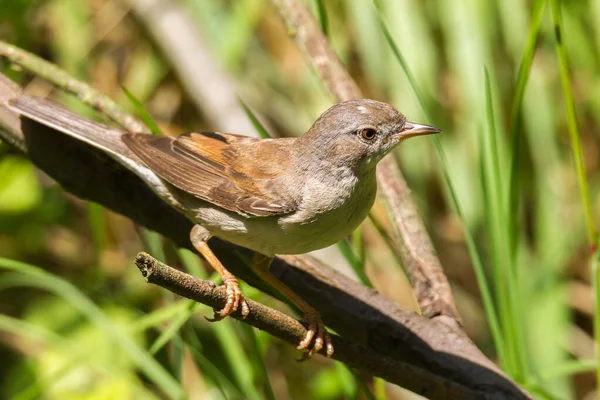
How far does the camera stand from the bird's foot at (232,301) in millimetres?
2379

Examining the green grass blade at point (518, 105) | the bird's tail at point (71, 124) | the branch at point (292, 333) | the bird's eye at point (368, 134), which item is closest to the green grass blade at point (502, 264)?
the green grass blade at point (518, 105)

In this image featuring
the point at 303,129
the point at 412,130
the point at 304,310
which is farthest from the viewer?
the point at 303,129

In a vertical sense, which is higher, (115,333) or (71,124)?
(71,124)

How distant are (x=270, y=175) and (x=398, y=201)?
0.52 metres

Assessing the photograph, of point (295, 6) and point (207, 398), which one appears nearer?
point (295, 6)

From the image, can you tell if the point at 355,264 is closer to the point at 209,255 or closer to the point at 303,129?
the point at 209,255

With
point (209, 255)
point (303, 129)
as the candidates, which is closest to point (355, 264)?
point (209, 255)

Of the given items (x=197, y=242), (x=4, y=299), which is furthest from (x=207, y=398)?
(x=197, y=242)

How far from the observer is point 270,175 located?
3.21m

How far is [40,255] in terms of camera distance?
5281mm

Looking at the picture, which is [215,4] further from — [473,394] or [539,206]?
[473,394]

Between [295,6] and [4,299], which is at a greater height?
[295,6]

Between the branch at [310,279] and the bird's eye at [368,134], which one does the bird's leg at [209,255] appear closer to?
the branch at [310,279]

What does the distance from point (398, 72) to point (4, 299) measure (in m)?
2.89
